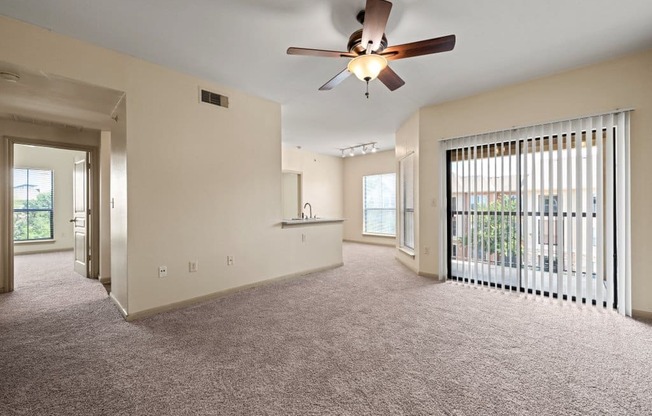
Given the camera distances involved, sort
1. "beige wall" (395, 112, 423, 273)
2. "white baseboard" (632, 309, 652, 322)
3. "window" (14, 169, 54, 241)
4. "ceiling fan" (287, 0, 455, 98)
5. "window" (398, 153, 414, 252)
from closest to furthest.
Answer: "ceiling fan" (287, 0, 455, 98), "white baseboard" (632, 309, 652, 322), "beige wall" (395, 112, 423, 273), "window" (398, 153, 414, 252), "window" (14, 169, 54, 241)

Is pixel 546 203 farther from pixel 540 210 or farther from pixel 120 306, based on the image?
pixel 120 306

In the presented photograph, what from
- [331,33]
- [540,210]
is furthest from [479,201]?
[331,33]

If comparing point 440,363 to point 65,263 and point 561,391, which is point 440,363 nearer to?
point 561,391

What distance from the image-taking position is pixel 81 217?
4926mm

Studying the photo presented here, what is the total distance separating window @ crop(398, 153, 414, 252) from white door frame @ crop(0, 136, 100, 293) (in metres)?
5.41

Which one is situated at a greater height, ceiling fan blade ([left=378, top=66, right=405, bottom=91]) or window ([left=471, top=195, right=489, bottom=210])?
ceiling fan blade ([left=378, top=66, right=405, bottom=91])

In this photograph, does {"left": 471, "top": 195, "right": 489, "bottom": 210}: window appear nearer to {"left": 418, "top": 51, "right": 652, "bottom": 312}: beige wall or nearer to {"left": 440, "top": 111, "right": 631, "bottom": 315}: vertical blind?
{"left": 440, "top": 111, "right": 631, "bottom": 315}: vertical blind

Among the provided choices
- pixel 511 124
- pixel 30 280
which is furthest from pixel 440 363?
pixel 30 280

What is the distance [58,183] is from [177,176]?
22.4ft

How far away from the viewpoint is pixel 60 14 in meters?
2.26

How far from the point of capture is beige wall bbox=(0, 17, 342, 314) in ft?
9.00

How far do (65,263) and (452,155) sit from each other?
7.63 m

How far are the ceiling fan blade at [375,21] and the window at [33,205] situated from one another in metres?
9.15

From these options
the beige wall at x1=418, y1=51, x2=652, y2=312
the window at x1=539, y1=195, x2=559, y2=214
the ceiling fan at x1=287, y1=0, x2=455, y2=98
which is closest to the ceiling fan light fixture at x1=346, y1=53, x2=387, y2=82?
the ceiling fan at x1=287, y1=0, x2=455, y2=98
